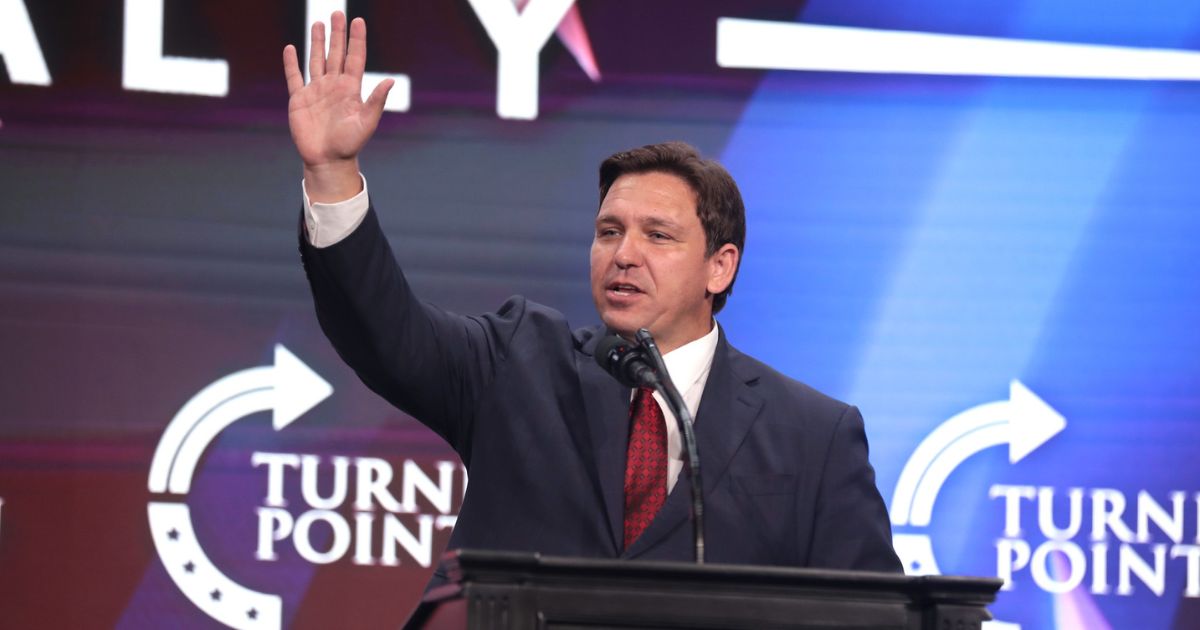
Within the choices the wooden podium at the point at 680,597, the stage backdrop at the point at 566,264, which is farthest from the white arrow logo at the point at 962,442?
the wooden podium at the point at 680,597

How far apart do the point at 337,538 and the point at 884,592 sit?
2164mm

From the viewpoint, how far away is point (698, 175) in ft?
7.90

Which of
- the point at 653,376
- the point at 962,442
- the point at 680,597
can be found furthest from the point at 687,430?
the point at 962,442

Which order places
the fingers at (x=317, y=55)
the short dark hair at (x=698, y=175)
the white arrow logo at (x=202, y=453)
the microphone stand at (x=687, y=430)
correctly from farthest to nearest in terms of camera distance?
the white arrow logo at (x=202, y=453) → the short dark hair at (x=698, y=175) → the fingers at (x=317, y=55) → the microphone stand at (x=687, y=430)

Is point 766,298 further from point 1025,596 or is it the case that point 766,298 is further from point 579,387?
point 579,387

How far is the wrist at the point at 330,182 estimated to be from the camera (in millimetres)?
1944

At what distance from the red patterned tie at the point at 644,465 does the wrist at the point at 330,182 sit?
1.81ft

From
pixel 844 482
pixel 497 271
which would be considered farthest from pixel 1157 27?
pixel 844 482

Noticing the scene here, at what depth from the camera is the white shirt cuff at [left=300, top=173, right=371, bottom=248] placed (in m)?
1.94

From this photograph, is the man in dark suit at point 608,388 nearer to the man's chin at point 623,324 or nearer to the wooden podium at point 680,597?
the man's chin at point 623,324

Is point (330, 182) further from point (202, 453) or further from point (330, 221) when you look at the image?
point (202, 453)

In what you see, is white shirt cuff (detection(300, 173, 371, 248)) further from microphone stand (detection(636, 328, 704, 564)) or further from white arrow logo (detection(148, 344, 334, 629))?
white arrow logo (detection(148, 344, 334, 629))

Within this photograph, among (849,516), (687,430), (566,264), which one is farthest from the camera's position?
(566,264)

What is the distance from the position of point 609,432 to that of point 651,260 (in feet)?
1.03
